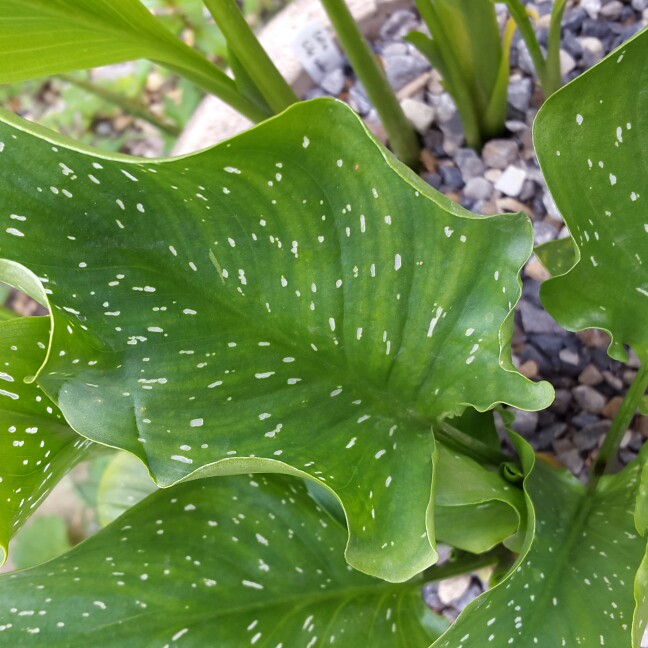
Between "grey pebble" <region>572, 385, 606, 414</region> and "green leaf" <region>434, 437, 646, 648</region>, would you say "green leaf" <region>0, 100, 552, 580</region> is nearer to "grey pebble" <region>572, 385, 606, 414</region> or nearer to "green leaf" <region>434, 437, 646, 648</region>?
"green leaf" <region>434, 437, 646, 648</region>

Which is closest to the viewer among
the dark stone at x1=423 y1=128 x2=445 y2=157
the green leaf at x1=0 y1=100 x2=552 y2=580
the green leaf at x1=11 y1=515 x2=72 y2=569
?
the green leaf at x1=0 y1=100 x2=552 y2=580

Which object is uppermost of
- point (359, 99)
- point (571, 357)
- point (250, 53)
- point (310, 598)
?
point (250, 53)

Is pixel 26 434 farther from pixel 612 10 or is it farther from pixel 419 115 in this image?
pixel 612 10

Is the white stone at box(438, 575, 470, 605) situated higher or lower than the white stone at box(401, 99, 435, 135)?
lower

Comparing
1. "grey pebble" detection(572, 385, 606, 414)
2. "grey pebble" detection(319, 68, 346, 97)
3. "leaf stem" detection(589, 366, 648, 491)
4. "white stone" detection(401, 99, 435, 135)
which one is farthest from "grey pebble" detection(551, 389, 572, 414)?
"grey pebble" detection(319, 68, 346, 97)

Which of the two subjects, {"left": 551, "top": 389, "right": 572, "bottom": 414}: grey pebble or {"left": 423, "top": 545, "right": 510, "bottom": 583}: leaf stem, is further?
{"left": 551, "top": 389, "right": 572, "bottom": 414}: grey pebble

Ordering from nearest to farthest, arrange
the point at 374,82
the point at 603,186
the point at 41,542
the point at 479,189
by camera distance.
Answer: the point at 603,186 < the point at 374,82 < the point at 479,189 < the point at 41,542

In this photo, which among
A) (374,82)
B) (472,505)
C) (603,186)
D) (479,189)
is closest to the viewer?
(603,186)

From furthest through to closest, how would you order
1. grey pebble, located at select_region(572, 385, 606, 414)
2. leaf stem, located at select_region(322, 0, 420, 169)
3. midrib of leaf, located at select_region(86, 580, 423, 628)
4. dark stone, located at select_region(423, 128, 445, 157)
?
dark stone, located at select_region(423, 128, 445, 157)
grey pebble, located at select_region(572, 385, 606, 414)
leaf stem, located at select_region(322, 0, 420, 169)
midrib of leaf, located at select_region(86, 580, 423, 628)

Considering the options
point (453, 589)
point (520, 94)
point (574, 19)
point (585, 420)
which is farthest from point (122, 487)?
point (574, 19)
